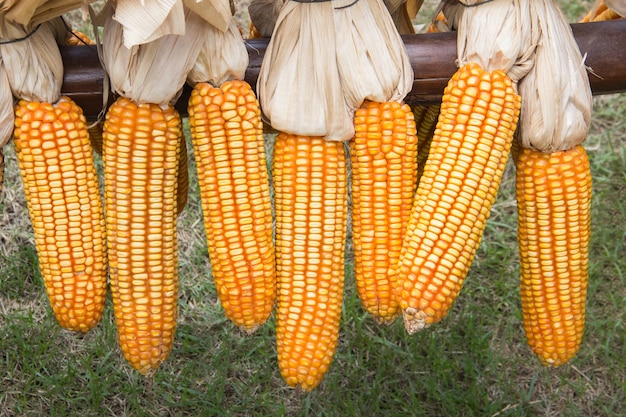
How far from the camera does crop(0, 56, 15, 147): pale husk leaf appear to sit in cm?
177

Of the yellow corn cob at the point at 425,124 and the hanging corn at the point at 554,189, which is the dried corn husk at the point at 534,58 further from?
the yellow corn cob at the point at 425,124

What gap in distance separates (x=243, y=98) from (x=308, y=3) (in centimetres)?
28

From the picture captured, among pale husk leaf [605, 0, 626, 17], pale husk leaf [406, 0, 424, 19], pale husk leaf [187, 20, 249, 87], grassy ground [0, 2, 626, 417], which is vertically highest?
pale husk leaf [187, 20, 249, 87]

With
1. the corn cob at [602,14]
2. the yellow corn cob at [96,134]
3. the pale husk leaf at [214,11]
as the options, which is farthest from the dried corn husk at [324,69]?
the corn cob at [602,14]

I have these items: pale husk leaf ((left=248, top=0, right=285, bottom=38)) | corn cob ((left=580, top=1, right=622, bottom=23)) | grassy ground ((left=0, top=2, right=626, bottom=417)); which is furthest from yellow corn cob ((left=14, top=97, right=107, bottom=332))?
corn cob ((left=580, top=1, right=622, bottom=23))

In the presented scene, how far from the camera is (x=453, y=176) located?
6.04 ft

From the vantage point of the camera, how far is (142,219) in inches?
72.5

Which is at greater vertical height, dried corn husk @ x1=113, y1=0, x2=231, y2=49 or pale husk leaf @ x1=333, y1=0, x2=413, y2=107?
dried corn husk @ x1=113, y1=0, x2=231, y2=49

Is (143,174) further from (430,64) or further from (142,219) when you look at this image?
(430,64)

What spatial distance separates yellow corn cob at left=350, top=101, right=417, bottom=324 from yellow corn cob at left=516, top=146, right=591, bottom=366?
1.09 feet

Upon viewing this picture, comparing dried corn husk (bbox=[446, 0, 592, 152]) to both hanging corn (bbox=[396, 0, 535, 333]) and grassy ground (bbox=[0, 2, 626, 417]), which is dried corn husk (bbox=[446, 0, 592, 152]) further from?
grassy ground (bbox=[0, 2, 626, 417])

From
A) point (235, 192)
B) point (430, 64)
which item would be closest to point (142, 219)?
point (235, 192)

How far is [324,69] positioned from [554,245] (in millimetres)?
760

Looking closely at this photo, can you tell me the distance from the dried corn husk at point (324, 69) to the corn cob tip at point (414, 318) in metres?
0.45
